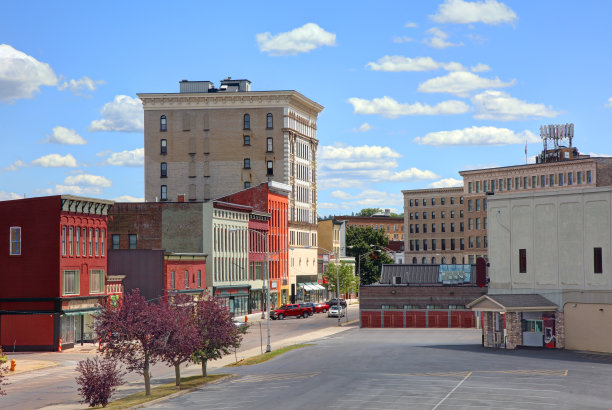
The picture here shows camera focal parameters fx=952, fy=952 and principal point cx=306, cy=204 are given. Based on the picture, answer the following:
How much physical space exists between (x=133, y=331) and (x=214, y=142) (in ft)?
323

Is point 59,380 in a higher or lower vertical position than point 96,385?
lower

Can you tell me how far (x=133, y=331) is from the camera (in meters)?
48.2

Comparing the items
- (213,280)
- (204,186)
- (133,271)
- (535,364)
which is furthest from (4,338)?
(204,186)

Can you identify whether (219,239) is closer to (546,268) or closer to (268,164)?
(268,164)

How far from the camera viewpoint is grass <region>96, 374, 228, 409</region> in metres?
45.8

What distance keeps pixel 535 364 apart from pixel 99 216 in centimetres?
4473

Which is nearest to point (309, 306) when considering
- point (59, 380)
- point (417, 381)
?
point (59, 380)

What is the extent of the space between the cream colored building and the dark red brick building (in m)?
64.8

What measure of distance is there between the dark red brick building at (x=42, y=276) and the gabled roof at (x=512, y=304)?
3146cm

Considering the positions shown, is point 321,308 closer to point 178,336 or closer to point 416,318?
point 416,318

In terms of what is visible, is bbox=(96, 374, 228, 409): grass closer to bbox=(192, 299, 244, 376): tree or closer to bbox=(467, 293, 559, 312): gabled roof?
bbox=(192, 299, 244, 376): tree

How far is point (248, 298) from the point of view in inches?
4840

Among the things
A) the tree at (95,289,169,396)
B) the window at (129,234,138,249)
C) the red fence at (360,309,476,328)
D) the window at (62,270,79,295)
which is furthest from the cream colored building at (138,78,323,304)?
the tree at (95,289,169,396)

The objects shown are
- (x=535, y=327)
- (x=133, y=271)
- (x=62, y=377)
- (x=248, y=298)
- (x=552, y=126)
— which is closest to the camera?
(x=62, y=377)
